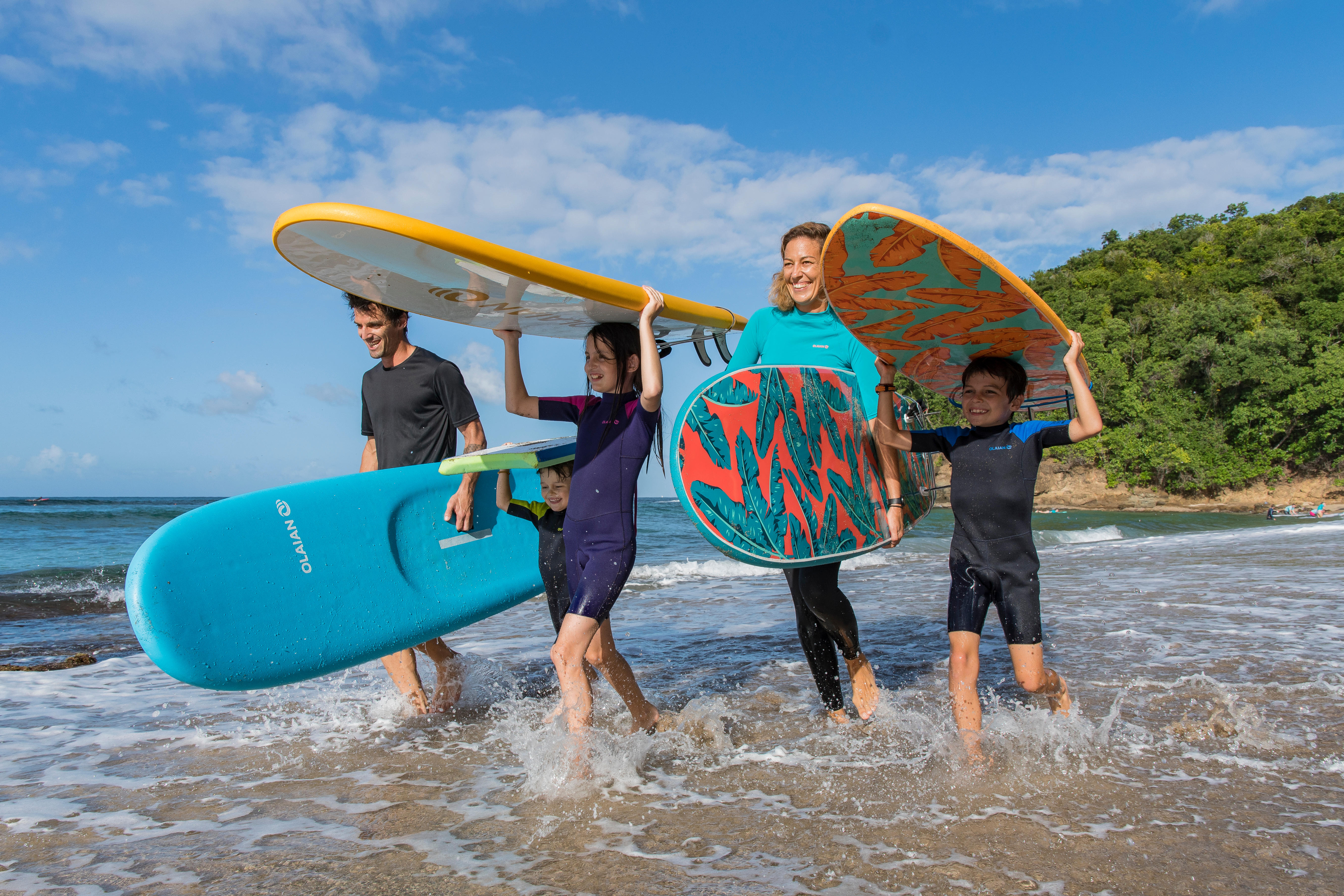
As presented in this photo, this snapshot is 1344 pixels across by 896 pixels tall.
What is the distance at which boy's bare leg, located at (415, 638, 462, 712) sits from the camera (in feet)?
12.1

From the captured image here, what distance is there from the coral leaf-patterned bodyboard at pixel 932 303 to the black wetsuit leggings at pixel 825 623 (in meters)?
0.98

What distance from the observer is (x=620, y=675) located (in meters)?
2.98

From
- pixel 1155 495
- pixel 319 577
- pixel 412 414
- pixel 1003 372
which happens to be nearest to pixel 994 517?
pixel 1003 372

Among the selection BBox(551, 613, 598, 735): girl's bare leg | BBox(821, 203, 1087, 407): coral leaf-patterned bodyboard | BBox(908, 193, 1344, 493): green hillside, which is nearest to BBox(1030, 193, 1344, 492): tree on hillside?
BBox(908, 193, 1344, 493): green hillside

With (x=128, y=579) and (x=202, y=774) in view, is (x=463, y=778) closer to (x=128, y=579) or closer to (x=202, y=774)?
(x=202, y=774)

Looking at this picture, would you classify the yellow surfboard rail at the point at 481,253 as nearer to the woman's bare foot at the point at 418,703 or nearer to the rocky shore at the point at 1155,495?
the woman's bare foot at the point at 418,703

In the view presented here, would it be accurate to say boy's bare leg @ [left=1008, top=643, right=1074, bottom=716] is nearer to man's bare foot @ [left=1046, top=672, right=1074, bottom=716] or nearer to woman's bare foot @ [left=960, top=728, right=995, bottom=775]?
man's bare foot @ [left=1046, top=672, right=1074, bottom=716]

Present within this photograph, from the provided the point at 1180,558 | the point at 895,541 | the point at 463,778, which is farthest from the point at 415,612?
the point at 1180,558

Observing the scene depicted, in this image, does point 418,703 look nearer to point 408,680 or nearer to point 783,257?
point 408,680

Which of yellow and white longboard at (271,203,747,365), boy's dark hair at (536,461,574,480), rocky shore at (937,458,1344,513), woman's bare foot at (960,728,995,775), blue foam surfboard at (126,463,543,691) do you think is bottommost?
rocky shore at (937,458,1344,513)

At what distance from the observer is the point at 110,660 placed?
5.16 metres

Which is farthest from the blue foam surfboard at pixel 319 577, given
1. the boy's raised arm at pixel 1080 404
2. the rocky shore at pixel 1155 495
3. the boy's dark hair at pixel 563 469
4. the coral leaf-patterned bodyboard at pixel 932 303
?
the rocky shore at pixel 1155 495

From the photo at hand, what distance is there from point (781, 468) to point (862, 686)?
1.01 metres

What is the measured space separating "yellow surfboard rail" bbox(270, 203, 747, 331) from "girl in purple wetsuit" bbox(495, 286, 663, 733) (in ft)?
0.41
